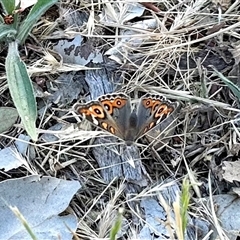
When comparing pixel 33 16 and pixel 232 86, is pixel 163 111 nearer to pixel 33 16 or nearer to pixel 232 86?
pixel 232 86

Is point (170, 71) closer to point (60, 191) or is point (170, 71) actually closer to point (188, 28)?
point (188, 28)

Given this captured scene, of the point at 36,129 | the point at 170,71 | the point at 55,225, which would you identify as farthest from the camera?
the point at 170,71

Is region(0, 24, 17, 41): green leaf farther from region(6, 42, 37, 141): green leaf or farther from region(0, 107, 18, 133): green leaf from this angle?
region(0, 107, 18, 133): green leaf

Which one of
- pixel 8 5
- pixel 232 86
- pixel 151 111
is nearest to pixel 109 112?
pixel 151 111

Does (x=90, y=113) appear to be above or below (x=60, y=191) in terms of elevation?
above

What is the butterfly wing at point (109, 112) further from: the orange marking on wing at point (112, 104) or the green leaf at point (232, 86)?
the green leaf at point (232, 86)

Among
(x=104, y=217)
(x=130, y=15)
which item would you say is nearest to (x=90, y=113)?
(x=104, y=217)
